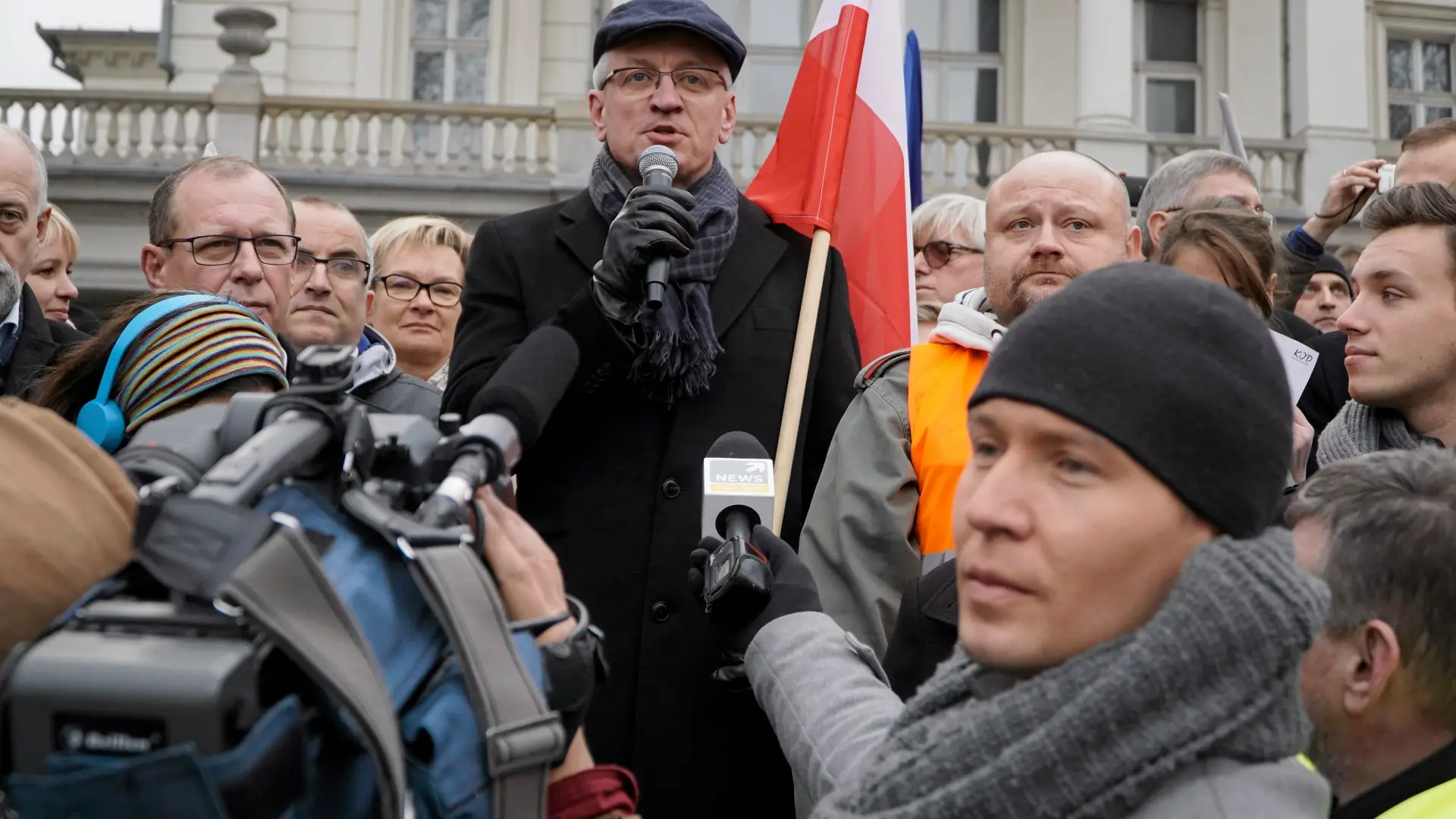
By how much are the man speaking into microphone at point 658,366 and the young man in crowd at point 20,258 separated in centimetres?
122

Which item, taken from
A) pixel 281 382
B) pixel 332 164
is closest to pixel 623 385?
pixel 281 382

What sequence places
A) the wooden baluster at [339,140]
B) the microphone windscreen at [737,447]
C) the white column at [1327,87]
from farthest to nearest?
1. the white column at [1327,87]
2. the wooden baluster at [339,140]
3. the microphone windscreen at [737,447]

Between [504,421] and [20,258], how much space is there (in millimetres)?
2578

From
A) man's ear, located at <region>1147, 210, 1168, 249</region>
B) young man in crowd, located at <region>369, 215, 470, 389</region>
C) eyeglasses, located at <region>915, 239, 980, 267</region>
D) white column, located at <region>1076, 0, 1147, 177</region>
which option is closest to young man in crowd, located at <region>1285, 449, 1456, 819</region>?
man's ear, located at <region>1147, 210, 1168, 249</region>

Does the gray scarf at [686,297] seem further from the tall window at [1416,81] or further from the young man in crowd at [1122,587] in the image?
the tall window at [1416,81]

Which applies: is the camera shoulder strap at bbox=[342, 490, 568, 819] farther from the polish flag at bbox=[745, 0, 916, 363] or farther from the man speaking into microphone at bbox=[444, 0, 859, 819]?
the polish flag at bbox=[745, 0, 916, 363]

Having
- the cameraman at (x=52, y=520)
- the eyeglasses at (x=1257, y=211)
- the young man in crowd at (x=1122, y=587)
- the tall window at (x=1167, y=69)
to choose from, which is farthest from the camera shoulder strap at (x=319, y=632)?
the tall window at (x=1167, y=69)

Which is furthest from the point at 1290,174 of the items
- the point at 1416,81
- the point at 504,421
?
the point at 504,421

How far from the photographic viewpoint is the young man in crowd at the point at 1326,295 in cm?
593

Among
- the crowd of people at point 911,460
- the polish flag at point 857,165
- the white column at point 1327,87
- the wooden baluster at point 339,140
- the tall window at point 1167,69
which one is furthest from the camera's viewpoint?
the tall window at point 1167,69

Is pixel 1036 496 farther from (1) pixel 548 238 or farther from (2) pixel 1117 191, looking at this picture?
(2) pixel 1117 191

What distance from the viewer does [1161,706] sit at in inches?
55.7

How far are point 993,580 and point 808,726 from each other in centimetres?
38

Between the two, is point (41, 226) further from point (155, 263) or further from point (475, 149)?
point (475, 149)
